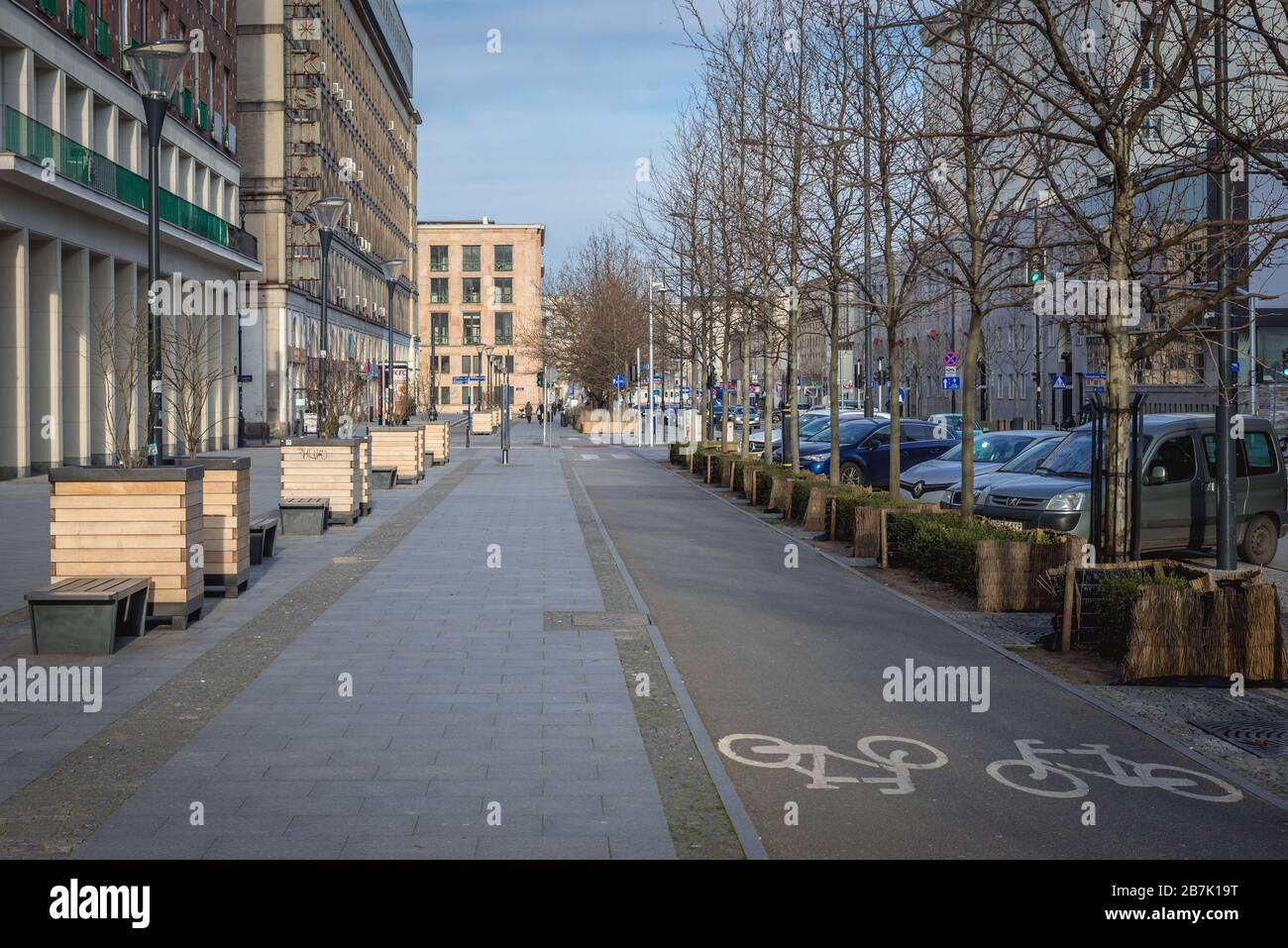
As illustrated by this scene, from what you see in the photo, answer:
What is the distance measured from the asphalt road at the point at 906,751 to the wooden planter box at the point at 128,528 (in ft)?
12.4

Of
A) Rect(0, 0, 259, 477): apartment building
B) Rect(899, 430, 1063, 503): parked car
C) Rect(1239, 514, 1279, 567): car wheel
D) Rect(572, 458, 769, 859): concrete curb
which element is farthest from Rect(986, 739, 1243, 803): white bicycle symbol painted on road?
Rect(0, 0, 259, 477): apartment building

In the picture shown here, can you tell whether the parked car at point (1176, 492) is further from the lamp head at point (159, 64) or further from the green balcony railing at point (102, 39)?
the green balcony railing at point (102, 39)

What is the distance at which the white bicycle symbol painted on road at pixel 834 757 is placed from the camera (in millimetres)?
7023

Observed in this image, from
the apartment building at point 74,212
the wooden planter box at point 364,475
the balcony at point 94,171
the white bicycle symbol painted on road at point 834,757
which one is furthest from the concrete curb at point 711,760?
the balcony at point 94,171

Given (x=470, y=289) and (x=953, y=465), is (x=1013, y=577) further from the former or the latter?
(x=470, y=289)

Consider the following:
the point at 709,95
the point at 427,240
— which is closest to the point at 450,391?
the point at 427,240

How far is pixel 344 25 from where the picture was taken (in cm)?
7744

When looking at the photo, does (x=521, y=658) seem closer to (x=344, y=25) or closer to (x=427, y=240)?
(x=344, y=25)

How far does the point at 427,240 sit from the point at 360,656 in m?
137

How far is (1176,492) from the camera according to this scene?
16500 millimetres

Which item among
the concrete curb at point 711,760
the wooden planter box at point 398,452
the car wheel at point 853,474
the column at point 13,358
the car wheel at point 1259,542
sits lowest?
the concrete curb at point 711,760

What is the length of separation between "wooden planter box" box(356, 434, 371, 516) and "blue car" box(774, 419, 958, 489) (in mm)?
9862

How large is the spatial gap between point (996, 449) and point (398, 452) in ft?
43.2

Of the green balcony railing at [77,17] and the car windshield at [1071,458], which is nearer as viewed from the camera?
the car windshield at [1071,458]
